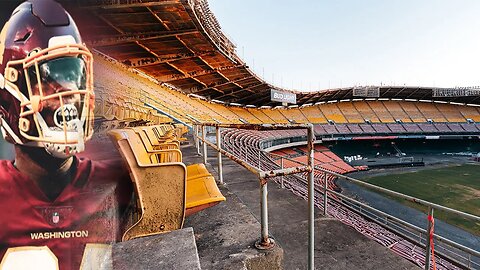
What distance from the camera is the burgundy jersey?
3.50ft

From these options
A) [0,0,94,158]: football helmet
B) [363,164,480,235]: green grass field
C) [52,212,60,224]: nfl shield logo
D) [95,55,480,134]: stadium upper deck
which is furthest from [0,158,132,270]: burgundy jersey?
[95,55,480,134]: stadium upper deck

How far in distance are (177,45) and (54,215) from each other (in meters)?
16.2

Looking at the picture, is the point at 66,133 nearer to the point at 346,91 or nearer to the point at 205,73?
the point at 205,73

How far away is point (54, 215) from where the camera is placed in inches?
43.4

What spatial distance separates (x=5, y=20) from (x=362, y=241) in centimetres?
361

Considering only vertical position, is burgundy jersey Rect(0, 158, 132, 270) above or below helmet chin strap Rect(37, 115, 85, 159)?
below

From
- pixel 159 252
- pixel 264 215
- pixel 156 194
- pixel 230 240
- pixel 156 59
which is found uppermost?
pixel 156 59

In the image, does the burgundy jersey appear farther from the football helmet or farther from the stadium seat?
the stadium seat

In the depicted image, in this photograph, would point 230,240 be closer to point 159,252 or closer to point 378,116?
point 159,252

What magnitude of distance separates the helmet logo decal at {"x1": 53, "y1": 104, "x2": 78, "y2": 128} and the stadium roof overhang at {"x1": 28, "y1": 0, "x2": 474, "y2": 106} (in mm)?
372

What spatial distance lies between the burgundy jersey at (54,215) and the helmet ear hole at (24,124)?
0.17m

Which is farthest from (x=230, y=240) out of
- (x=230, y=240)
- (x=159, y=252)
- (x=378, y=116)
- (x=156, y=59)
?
(x=378, y=116)

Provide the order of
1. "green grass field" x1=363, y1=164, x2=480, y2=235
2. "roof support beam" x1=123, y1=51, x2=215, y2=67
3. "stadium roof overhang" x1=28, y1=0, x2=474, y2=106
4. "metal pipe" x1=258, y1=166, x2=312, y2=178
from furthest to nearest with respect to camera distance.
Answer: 1. "roof support beam" x1=123, y1=51, x2=215, y2=67
2. "green grass field" x1=363, y1=164, x2=480, y2=235
3. "stadium roof overhang" x1=28, y1=0, x2=474, y2=106
4. "metal pipe" x1=258, y1=166, x2=312, y2=178

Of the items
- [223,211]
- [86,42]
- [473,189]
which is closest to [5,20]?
[86,42]
